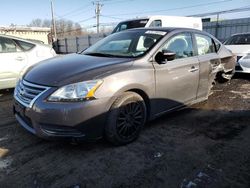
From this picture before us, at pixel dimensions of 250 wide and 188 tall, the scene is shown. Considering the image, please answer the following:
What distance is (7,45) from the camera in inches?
215

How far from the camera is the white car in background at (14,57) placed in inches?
208

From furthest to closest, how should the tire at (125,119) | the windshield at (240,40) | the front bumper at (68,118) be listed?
the windshield at (240,40), the tire at (125,119), the front bumper at (68,118)

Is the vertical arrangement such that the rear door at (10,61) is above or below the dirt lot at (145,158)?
above

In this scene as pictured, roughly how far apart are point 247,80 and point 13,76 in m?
6.51

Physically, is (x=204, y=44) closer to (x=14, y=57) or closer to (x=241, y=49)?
(x=241, y=49)

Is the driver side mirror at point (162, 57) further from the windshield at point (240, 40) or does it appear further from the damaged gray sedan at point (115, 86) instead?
the windshield at point (240, 40)

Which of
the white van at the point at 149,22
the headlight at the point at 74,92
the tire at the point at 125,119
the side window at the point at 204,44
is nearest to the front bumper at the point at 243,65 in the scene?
the side window at the point at 204,44

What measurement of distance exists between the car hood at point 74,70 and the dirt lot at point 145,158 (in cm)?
89

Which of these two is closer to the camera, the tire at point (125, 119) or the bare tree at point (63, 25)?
the tire at point (125, 119)

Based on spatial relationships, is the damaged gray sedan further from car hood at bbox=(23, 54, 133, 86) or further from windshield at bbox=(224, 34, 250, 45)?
windshield at bbox=(224, 34, 250, 45)

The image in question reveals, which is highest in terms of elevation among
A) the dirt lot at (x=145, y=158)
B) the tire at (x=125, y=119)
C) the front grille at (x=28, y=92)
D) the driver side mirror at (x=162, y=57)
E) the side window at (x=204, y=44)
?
the side window at (x=204, y=44)

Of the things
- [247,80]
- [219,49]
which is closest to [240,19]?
[247,80]

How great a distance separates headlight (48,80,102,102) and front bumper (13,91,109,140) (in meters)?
0.06

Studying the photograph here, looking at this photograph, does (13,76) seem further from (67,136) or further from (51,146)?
(67,136)
